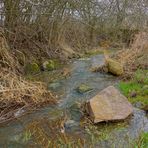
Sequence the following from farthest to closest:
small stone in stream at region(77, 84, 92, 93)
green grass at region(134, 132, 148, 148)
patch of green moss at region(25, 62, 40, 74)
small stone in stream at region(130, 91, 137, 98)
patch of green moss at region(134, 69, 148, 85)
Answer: patch of green moss at region(25, 62, 40, 74) → patch of green moss at region(134, 69, 148, 85) → small stone in stream at region(77, 84, 92, 93) → small stone in stream at region(130, 91, 137, 98) → green grass at region(134, 132, 148, 148)

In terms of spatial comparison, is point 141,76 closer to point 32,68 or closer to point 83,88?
point 83,88

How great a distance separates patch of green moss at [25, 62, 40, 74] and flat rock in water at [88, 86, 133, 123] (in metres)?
5.40

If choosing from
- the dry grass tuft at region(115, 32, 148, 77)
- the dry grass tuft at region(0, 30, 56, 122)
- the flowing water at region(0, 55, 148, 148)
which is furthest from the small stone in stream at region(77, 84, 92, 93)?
the dry grass tuft at region(115, 32, 148, 77)

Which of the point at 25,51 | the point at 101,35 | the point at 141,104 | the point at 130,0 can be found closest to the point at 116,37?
the point at 101,35

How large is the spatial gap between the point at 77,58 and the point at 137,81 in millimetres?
7276

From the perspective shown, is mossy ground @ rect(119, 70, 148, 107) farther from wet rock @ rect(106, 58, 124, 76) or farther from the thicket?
the thicket

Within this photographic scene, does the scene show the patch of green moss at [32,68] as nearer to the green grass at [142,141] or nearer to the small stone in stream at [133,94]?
the small stone in stream at [133,94]

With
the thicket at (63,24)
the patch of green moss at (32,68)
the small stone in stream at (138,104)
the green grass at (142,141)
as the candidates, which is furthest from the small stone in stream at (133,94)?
the patch of green moss at (32,68)

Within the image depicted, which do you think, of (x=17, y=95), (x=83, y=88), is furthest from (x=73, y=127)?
(x=83, y=88)

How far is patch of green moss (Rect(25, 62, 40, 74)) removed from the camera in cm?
1289

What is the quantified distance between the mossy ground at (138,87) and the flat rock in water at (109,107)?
865mm

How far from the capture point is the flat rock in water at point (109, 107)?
729 cm

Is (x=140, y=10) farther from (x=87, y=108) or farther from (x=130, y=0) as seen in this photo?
(x=87, y=108)

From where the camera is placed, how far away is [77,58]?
1753 cm
